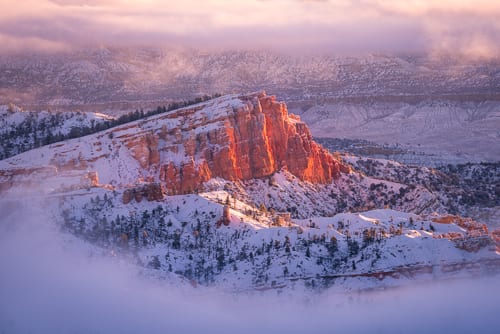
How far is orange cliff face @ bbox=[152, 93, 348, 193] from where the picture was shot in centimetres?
9662

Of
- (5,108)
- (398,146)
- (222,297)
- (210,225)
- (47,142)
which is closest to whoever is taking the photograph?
(222,297)

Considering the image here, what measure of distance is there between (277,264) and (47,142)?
37020mm

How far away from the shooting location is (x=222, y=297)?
7062 centimetres

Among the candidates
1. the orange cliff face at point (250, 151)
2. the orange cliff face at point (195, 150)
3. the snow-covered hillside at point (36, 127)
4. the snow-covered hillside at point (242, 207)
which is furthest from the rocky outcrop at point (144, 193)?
the snow-covered hillside at point (36, 127)

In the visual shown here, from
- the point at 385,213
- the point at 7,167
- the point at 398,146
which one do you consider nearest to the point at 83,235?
the point at 7,167

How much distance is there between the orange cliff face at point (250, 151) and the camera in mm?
96625

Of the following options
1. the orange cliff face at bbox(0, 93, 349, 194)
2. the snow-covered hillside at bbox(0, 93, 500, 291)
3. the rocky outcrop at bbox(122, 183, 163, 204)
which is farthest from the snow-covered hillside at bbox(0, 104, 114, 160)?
the rocky outcrop at bbox(122, 183, 163, 204)

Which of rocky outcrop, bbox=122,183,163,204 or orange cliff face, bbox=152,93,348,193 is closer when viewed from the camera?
rocky outcrop, bbox=122,183,163,204

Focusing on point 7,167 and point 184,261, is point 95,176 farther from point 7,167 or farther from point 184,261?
point 184,261

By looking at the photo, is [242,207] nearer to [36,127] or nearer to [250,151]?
[250,151]

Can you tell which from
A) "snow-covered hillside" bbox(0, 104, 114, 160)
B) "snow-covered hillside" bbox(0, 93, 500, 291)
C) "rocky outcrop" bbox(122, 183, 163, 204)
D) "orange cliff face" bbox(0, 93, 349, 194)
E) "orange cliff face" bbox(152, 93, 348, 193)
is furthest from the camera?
"snow-covered hillside" bbox(0, 104, 114, 160)

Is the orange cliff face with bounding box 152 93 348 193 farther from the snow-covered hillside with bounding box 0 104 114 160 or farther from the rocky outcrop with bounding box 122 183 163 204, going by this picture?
the snow-covered hillside with bounding box 0 104 114 160

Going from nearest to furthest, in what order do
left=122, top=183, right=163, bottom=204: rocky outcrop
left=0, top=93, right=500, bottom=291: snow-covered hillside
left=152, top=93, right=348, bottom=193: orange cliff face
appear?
left=0, top=93, right=500, bottom=291: snow-covered hillside < left=122, top=183, right=163, bottom=204: rocky outcrop < left=152, top=93, right=348, bottom=193: orange cliff face

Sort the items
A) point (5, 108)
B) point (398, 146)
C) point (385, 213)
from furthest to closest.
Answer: point (398, 146) < point (5, 108) < point (385, 213)
